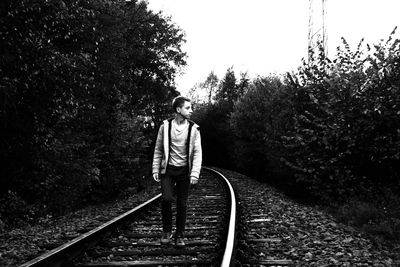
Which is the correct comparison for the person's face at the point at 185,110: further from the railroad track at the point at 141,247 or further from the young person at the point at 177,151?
the railroad track at the point at 141,247

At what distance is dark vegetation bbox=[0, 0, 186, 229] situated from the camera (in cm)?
872

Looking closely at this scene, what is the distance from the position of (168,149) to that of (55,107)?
5690 millimetres

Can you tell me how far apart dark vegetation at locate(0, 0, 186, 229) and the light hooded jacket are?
13.8ft

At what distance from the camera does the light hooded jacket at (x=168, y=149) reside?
5.32m

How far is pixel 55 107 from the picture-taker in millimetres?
10039

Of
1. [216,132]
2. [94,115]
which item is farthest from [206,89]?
[94,115]

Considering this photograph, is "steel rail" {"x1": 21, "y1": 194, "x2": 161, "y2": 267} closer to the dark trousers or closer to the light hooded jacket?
the dark trousers

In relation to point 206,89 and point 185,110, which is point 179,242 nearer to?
point 185,110

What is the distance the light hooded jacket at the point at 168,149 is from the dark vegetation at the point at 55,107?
420 centimetres

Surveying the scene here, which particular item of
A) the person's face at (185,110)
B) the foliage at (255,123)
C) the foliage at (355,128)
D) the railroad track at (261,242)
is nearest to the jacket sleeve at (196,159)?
the person's face at (185,110)

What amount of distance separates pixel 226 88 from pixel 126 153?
58.8 m

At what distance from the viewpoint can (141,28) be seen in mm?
26391

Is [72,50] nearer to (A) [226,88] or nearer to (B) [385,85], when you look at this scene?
(B) [385,85]

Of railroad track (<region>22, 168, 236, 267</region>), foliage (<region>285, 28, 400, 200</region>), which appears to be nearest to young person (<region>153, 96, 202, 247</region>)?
railroad track (<region>22, 168, 236, 267</region>)
